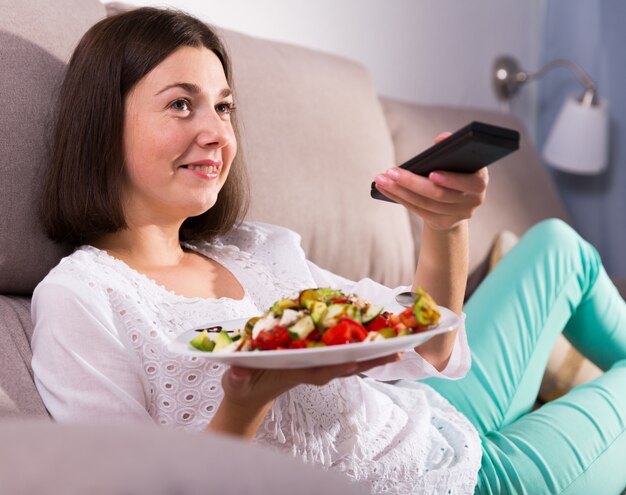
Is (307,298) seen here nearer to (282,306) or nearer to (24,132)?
(282,306)

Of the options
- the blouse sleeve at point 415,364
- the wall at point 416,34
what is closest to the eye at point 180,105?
the blouse sleeve at point 415,364

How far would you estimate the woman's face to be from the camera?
123 centimetres

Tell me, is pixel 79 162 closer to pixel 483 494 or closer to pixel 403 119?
pixel 483 494

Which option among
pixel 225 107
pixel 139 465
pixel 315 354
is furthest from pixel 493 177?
pixel 139 465

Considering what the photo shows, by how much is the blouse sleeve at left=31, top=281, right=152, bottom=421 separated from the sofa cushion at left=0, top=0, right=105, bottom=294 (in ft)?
0.54

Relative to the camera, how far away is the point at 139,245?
51.3 inches

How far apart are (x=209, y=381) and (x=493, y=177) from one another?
131 centimetres

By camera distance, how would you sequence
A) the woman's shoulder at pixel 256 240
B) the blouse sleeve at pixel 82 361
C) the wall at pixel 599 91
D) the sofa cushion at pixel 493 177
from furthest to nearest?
the wall at pixel 599 91 → the sofa cushion at pixel 493 177 → the woman's shoulder at pixel 256 240 → the blouse sleeve at pixel 82 361

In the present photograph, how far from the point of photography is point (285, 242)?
4.84 ft

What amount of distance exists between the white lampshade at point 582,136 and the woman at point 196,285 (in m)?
1.30

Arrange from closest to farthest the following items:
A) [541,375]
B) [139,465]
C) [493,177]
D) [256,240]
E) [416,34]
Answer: [139,465], [256,240], [541,375], [493,177], [416,34]

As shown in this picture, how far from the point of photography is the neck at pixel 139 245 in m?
1.30

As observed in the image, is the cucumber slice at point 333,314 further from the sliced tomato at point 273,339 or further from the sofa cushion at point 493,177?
the sofa cushion at point 493,177

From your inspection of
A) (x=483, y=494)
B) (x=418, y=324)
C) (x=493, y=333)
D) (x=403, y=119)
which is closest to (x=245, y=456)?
(x=418, y=324)
